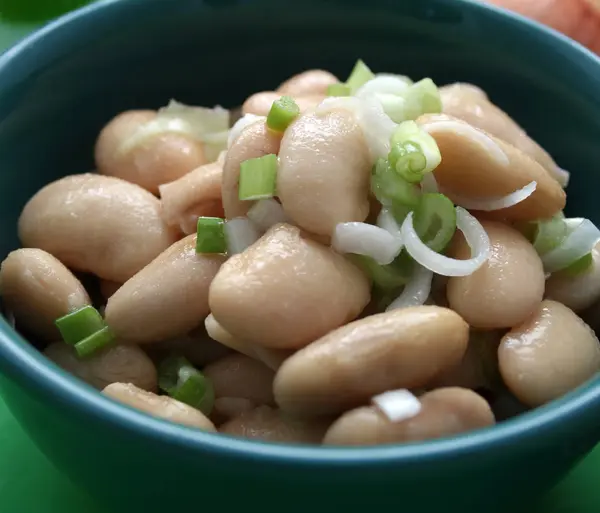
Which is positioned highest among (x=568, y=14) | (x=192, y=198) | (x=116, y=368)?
(x=568, y=14)

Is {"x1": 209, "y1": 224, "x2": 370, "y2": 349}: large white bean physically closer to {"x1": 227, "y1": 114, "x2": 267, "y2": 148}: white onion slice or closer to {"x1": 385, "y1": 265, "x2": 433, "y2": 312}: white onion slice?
{"x1": 385, "y1": 265, "x2": 433, "y2": 312}: white onion slice

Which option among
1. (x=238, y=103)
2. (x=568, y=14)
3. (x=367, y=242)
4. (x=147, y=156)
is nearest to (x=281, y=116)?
(x=367, y=242)

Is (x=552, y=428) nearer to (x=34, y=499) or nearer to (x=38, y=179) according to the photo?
(x=34, y=499)

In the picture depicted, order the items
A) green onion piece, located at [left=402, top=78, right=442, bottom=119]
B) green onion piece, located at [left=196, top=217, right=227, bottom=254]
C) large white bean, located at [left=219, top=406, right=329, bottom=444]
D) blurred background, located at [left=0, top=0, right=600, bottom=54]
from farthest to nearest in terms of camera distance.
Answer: blurred background, located at [left=0, top=0, right=600, bottom=54]
green onion piece, located at [left=402, top=78, right=442, bottom=119]
green onion piece, located at [left=196, top=217, right=227, bottom=254]
large white bean, located at [left=219, top=406, right=329, bottom=444]

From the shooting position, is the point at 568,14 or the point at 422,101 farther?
the point at 568,14

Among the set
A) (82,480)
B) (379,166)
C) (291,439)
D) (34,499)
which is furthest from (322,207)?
(34,499)

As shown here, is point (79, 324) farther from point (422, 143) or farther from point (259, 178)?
point (422, 143)

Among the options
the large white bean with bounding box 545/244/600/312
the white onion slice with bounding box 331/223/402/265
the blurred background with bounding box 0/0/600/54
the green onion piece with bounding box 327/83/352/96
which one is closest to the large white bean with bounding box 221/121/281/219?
the white onion slice with bounding box 331/223/402/265
